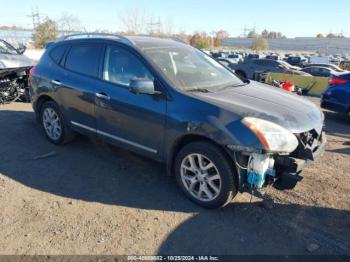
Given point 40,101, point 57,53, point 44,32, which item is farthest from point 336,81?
point 44,32

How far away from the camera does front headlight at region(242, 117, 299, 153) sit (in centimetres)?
319

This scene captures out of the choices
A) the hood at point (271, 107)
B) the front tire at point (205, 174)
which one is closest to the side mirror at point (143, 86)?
the hood at point (271, 107)

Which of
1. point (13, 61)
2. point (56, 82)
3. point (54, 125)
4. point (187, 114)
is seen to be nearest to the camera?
point (187, 114)

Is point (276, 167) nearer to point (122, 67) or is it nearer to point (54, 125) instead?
point (122, 67)

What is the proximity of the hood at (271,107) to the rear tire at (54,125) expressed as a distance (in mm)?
2578

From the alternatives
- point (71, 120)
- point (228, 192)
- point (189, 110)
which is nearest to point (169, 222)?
point (228, 192)

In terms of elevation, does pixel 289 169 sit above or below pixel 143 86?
below

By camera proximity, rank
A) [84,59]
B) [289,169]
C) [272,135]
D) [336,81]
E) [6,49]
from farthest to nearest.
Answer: [6,49] → [336,81] → [84,59] → [289,169] → [272,135]

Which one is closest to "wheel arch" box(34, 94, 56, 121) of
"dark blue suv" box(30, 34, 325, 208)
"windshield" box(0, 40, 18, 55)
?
"dark blue suv" box(30, 34, 325, 208)

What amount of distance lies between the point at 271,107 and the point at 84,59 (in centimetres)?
271

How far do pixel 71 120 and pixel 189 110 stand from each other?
89.2 inches

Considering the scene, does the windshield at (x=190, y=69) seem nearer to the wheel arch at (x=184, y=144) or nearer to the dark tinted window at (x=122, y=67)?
the dark tinted window at (x=122, y=67)

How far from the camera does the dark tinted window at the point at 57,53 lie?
17.2 feet

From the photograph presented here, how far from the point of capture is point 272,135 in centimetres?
322
